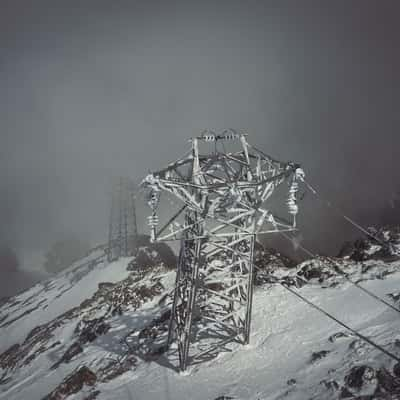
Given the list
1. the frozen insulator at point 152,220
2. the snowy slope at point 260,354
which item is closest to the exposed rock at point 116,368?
the snowy slope at point 260,354

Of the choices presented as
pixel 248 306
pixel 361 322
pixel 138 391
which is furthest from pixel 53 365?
pixel 361 322

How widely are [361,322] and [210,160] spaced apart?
10.3 metres

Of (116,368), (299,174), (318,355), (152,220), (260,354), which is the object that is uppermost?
(299,174)

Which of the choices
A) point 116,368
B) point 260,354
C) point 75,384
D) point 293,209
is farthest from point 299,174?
point 75,384

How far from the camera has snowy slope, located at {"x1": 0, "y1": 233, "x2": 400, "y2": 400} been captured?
419 inches

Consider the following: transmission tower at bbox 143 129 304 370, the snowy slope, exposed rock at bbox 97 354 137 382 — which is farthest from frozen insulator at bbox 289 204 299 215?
exposed rock at bbox 97 354 137 382

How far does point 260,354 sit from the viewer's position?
553 inches

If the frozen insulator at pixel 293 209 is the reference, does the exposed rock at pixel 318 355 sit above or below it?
below

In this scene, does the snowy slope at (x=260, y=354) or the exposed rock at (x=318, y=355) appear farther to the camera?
the exposed rock at (x=318, y=355)

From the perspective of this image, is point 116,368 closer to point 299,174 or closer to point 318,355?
point 318,355

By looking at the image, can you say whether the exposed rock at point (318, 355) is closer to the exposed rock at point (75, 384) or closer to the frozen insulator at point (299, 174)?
the frozen insulator at point (299, 174)

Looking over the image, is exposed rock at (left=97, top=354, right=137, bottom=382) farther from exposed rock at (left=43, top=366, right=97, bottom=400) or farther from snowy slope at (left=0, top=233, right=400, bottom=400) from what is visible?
exposed rock at (left=43, top=366, right=97, bottom=400)

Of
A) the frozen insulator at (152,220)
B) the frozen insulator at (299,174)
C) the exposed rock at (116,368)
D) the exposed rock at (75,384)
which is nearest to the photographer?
the frozen insulator at (299,174)

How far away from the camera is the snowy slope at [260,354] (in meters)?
10.6
